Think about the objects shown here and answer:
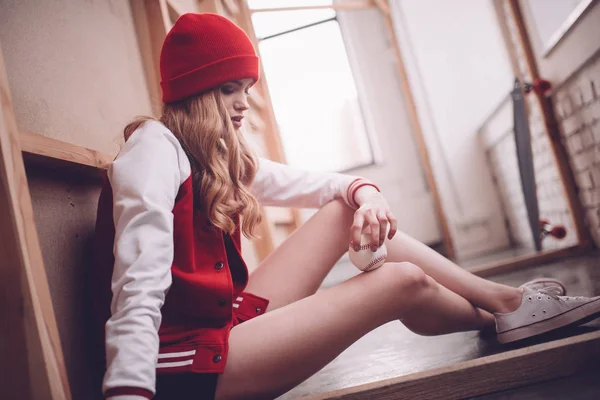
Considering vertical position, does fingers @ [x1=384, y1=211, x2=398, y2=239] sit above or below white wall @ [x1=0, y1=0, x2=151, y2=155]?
below

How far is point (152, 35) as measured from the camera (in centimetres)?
162

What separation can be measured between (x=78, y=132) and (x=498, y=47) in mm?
3073

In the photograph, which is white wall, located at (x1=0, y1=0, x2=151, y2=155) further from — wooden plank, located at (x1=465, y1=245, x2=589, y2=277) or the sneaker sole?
wooden plank, located at (x1=465, y1=245, x2=589, y2=277)

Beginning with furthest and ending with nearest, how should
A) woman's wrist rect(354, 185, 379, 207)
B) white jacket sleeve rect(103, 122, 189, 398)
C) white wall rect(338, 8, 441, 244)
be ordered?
1. white wall rect(338, 8, 441, 244)
2. woman's wrist rect(354, 185, 379, 207)
3. white jacket sleeve rect(103, 122, 189, 398)

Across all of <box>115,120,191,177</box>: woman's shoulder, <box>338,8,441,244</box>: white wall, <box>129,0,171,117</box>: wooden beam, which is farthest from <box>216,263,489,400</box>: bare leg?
<box>338,8,441,244</box>: white wall

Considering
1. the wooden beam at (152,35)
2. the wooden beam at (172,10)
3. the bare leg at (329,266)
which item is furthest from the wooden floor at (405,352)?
the wooden beam at (172,10)

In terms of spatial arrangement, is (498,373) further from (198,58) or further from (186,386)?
(198,58)

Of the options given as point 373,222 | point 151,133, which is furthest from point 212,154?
point 373,222

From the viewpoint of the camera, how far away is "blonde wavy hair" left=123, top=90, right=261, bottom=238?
0.90m

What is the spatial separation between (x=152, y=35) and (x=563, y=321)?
1516mm

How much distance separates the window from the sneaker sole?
9.75 feet

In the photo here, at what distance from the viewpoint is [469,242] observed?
11.4ft

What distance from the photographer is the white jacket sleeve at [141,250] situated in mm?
604

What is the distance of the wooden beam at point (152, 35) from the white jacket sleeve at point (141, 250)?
2.68 feet
